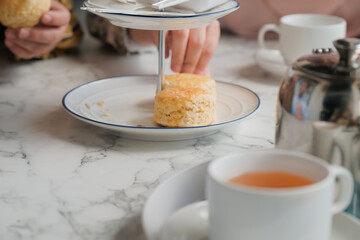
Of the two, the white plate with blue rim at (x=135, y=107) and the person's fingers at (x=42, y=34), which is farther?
the person's fingers at (x=42, y=34)

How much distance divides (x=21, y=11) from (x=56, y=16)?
0.12 meters

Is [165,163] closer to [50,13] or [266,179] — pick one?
[266,179]

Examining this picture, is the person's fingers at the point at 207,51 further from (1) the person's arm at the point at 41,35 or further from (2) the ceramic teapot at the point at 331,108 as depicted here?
(2) the ceramic teapot at the point at 331,108

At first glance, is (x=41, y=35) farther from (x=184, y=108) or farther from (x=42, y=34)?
(x=184, y=108)

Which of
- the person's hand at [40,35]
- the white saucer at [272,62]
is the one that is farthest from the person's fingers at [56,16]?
the white saucer at [272,62]

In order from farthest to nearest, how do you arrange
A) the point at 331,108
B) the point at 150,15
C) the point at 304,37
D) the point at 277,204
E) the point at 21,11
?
1. the point at 304,37
2. the point at 21,11
3. the point at 150,15
4. the point at 331,108
5. the point at 277,204

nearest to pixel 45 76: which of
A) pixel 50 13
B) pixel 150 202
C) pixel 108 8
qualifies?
pixel 50 13

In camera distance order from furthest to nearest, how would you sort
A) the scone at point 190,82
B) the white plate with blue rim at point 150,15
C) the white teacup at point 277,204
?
the scone at point 190,82 < the white plate with blue rim at point 150,15 < the white teacup at point 277,204

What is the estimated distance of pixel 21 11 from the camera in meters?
0.98

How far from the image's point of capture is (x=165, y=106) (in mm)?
769

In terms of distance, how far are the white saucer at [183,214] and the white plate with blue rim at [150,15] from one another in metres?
0.26

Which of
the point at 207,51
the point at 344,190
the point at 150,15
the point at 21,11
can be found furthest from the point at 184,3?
the point at 344,190

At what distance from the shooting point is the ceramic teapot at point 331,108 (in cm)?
50

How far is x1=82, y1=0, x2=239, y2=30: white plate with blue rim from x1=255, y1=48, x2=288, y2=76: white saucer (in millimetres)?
328
